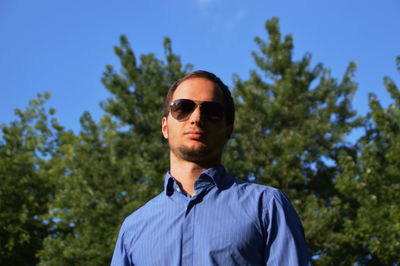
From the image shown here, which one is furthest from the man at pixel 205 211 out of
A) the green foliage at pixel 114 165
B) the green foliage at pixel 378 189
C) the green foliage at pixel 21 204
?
the green foliage at pixel 21 204

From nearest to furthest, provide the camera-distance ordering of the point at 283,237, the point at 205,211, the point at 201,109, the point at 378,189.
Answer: the point at 283,237
the point at 205,211
the point at 201,109
the point at 378,189

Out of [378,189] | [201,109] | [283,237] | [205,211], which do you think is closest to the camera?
[283,237]

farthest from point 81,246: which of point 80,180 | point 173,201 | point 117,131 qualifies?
point 173,201

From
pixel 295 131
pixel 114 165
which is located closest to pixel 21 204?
pixel 114 165

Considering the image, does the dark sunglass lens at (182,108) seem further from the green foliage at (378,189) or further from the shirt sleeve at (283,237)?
the green foliage at (378,189)

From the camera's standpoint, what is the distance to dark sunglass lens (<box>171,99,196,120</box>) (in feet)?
7.51

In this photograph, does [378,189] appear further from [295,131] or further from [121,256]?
[121,256]

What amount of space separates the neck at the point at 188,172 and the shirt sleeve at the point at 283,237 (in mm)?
384

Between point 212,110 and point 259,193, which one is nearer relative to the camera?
point 259,193

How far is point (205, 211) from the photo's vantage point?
202 cm

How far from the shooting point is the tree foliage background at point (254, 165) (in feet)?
41.8

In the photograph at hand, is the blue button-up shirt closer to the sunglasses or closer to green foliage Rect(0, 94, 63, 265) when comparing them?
the sunglasses

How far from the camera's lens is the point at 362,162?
13.6 m

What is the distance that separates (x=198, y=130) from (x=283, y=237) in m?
0.66
